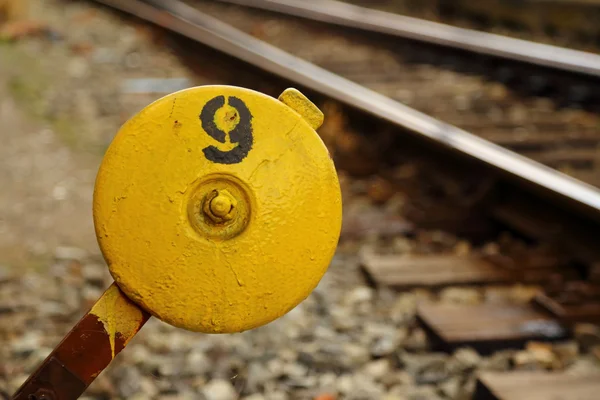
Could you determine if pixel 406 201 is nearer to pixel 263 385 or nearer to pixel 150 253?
pixel 263 385

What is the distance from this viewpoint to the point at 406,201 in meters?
3.63

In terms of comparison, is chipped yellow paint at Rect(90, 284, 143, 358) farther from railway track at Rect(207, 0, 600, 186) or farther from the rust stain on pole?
railway track at Rect(207, 0, 600, 186)

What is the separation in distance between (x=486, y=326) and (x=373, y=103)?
1.74 metres

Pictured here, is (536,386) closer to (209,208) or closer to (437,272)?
(437,272)

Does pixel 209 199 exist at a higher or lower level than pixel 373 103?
lower

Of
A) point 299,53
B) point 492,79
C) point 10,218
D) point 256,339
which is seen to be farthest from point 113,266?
point 299,53

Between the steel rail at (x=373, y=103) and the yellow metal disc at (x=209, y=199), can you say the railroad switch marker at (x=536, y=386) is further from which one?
the yellow metal disc at (x=209, y=199)

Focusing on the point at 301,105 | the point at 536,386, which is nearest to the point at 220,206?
the point at 301,105

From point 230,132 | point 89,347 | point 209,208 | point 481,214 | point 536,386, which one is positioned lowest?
point 89,347

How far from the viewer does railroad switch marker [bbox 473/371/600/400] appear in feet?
6.59

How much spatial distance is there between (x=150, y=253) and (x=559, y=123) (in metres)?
3.59

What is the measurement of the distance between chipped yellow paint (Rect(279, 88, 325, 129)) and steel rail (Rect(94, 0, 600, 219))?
165 centimetres

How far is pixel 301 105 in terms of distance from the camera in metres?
1.37

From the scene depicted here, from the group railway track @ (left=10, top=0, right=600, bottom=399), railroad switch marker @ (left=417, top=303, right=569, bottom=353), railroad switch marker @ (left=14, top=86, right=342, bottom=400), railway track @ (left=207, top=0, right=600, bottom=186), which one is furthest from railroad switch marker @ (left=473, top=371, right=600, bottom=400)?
railway track @ (left=207, top=0, right=600, bottom=186)
